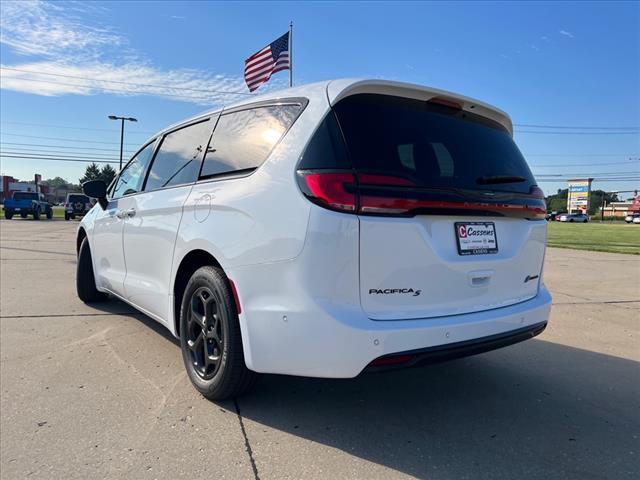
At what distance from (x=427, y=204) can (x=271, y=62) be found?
46.9ft

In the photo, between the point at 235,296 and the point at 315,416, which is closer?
the point at 235,296

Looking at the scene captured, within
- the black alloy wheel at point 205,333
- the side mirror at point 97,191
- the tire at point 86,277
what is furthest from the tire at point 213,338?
the tire at point 86,277

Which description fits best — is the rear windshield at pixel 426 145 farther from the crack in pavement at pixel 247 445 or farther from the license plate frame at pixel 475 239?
the crack in pavement at pixel 247 445

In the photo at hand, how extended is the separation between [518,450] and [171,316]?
232 cm

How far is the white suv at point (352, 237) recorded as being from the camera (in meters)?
2.30

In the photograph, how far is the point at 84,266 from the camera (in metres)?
5.52

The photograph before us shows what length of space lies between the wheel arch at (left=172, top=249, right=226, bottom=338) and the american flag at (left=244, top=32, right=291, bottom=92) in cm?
1333

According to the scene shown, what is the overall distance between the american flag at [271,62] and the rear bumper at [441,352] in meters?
14.3

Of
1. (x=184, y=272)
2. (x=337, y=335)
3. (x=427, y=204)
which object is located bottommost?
(x=337, y=335)

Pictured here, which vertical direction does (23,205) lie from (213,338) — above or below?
above

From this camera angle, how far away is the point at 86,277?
18.1 ft

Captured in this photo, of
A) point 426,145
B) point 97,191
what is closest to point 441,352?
point 426,145

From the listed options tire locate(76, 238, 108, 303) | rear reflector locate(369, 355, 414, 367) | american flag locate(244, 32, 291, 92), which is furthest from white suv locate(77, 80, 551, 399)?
american flag locate(244, 32, 291, 92)

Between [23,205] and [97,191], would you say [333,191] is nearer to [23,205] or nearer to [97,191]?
[97,191]
